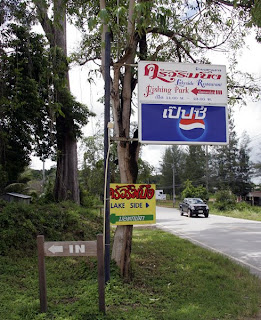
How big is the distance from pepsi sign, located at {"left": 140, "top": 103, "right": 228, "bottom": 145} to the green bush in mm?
4713

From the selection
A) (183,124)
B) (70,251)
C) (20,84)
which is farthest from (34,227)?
(183,124)

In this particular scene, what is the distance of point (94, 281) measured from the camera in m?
6.14

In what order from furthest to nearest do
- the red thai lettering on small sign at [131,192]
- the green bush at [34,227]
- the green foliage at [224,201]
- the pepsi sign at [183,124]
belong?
the green foliage at [224,201], the green bush at [34,227], the red thai lettering on small sign at [131,192], the pepsi sign at [183,124]

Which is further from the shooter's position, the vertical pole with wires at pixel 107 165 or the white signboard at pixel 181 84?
the white signboard at pixel 181 84

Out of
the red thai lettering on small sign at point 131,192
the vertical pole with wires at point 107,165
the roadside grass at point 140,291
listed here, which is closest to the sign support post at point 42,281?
the roadside grass at point 140,291

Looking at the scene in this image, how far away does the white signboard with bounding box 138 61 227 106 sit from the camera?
247 inches

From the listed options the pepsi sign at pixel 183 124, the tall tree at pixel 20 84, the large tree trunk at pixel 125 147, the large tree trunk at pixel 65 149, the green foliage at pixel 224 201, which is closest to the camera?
the pepsi sign at pixel 183 124

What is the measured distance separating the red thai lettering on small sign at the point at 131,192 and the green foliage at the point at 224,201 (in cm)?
3236

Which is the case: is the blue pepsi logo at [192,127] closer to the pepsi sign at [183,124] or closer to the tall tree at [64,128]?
the pepsi sign at [183,124]

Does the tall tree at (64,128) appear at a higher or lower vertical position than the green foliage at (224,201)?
higher

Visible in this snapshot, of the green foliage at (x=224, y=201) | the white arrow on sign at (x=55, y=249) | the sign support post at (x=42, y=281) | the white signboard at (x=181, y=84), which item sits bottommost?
the green foliage at (x=224, y=201)

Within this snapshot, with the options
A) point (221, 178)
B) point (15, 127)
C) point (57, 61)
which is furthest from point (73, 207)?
point (221, 178)

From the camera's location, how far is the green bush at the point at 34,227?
8.77m

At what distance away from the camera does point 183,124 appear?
6.33m
